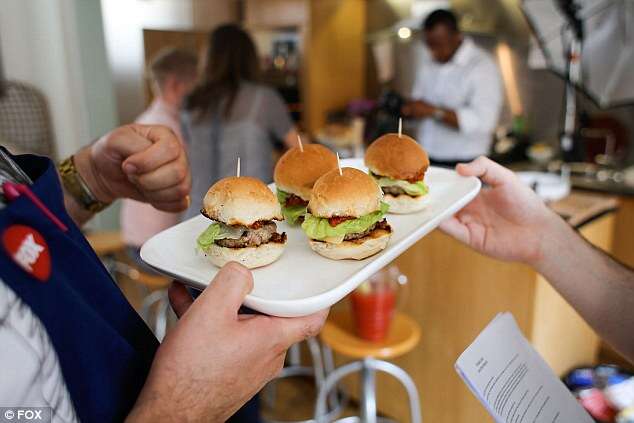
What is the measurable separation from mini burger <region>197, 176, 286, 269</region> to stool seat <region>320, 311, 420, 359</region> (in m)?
0.91

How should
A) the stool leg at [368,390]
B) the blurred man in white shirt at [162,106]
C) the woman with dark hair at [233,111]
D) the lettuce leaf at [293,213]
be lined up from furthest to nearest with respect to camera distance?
the stool leg at [368,390] < the woman with dark hair at [233,111] < the blurred man in white shirt at [162,106] < the lettuce leaf at [293,213]

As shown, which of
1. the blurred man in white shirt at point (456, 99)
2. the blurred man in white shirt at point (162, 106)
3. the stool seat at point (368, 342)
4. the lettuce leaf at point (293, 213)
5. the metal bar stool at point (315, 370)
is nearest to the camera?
the lettuce leaf at point (293, 213)

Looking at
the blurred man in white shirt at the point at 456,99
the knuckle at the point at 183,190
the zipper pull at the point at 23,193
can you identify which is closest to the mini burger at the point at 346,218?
the knuckle at the point at 183,190

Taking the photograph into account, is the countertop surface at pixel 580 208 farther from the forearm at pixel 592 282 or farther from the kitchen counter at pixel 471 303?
the forearm at pixel 592 282

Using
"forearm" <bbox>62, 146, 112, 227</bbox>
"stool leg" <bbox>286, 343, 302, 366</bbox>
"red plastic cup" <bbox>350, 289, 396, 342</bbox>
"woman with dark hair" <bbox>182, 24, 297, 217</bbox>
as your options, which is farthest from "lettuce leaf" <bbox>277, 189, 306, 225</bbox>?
"stool leg" <bbox>286, 343, 302, 366</bbox>

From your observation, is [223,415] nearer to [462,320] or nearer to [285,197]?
[285,197]

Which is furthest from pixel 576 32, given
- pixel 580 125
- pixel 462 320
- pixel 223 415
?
pixel 223 415

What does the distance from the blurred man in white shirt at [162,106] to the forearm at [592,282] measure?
752 millimetres

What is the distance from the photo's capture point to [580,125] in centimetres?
331

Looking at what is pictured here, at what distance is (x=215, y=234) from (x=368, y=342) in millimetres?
1011

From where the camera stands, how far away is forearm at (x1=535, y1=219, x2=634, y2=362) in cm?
86

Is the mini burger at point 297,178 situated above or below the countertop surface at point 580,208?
above

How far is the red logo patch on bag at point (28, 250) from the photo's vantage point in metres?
0.42

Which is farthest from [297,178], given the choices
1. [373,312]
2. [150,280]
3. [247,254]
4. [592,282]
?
[150,280]
